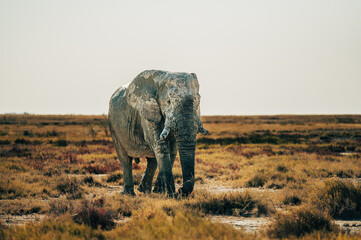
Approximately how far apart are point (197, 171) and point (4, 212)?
27.7 feet

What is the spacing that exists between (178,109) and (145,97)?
1.29 m

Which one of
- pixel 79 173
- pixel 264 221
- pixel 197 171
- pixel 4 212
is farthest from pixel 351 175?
pixel 4 212

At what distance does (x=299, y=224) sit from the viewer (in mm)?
6355

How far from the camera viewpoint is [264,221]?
744cm

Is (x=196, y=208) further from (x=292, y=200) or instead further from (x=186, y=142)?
(x=292, y=200)

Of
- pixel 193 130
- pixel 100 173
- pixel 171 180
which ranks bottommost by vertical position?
pixel 100 173

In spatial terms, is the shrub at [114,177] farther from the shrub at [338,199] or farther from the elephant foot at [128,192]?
the shrub at [338,199]

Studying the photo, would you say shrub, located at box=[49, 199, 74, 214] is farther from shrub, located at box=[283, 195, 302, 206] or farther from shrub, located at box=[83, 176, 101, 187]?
shrub, located at box=[283, 195, 302, 206]

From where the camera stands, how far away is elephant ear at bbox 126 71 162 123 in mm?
9204

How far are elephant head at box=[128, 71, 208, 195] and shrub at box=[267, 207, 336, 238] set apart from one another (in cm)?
244

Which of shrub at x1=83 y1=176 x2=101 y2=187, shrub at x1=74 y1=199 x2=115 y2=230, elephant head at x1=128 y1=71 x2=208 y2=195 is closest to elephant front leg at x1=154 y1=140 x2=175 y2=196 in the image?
elephant head at x1=128 y1=71 x2=208 y2=195

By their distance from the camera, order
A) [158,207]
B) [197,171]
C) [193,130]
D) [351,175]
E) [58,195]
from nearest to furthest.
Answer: [158,207] < [193,130] < [58,195] < [351,175] < [197,171]

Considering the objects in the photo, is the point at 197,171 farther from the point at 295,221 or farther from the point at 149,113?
the point at 295,221

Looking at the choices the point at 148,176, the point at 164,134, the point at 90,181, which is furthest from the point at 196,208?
the point at 90,181
